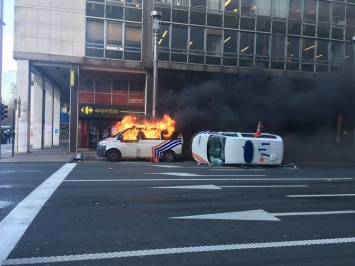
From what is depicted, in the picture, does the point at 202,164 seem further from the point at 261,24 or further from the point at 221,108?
the point at 261,24

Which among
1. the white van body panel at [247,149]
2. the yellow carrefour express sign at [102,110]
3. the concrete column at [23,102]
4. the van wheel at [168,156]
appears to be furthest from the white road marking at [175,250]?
the yellow carrefour express sign at [102,110]

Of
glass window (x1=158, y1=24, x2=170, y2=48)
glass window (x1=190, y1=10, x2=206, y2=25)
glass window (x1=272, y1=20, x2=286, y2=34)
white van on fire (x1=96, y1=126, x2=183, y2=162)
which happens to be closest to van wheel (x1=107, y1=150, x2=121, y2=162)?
white van on fire (x1=96, y1=126, x2=183, y2=162)

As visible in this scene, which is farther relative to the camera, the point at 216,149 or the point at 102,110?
the point at 102,110

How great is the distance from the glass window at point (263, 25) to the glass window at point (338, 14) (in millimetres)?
5260

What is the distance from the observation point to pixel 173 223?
18.6 feet

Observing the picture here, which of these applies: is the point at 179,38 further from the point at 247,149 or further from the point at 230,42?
the point at 247,149

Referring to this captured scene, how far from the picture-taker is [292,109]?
21.7 meters

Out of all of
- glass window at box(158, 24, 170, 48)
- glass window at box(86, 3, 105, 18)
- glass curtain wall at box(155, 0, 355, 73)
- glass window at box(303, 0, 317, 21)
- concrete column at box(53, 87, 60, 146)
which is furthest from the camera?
concrete column at box(53, 87, 60, 146)

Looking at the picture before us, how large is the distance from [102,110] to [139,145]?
6.89 m

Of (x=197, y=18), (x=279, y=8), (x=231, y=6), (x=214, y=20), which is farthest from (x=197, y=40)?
(x=279, y=8)

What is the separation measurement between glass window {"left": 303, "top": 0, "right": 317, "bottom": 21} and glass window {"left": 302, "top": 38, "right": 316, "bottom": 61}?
158 centimetres

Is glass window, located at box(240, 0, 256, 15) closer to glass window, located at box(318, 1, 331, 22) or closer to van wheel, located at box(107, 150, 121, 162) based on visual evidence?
glass window, located at box(318, 1, 331, 22)

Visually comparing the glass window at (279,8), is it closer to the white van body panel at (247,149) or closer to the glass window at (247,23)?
the glass window at (247,23)

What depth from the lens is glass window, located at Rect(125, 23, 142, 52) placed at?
2206 cm
